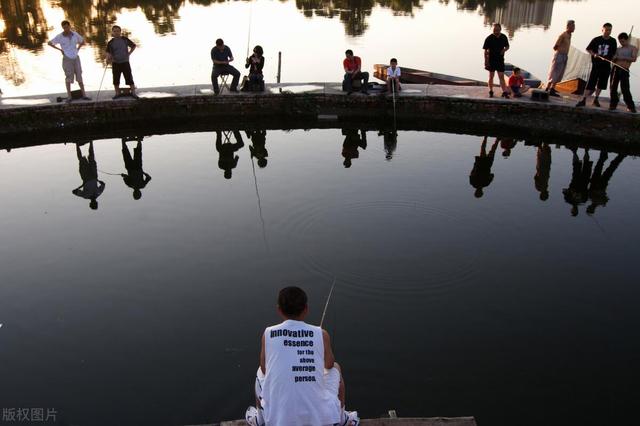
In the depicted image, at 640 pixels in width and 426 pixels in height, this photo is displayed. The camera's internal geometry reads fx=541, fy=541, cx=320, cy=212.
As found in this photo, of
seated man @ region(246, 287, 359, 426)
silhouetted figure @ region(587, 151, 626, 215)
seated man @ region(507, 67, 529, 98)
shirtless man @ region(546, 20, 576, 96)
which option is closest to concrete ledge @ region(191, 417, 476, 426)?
seated man @ region(246, 287, 359, 426)

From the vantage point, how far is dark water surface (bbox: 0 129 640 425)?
18.1 feet

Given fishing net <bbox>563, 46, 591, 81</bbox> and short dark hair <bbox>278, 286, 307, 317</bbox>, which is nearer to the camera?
short dark hair <bbox>278, 286, 307, 317</bbox>

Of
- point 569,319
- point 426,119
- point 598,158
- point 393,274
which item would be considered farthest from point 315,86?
point 569,319

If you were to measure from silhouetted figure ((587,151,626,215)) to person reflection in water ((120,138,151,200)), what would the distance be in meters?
8.41

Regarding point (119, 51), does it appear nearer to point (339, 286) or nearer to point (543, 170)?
point (339, 286)

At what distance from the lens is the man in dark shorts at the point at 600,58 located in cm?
1204

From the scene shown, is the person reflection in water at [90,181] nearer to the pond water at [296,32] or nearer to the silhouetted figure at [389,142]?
the silhouetted figure at [389,142]

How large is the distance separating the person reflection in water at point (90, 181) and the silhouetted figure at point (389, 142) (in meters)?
6.19

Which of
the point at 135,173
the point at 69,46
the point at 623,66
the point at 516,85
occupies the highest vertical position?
the point at 69,46

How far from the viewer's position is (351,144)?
44.2ft

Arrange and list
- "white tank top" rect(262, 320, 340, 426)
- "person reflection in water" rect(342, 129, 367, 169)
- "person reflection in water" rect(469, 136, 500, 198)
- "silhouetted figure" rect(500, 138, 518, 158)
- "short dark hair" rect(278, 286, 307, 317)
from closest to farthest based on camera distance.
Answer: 1. "white tank top" rect(262, 320, 340, 426)
2. "short dark hair" rect(278, 286, 307, 317)
3. "person reflection in water" rect(469, 136, 500, 198)
4. "person reflection in water" rect(342, 129, 367, 169)
5. "silhouetted figure" rect(500, 138, 518, 158)

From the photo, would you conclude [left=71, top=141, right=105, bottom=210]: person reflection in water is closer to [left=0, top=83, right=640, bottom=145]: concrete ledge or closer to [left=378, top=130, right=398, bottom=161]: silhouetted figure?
[left=0, top=83, right=640, bottom=145]: concrete ledge

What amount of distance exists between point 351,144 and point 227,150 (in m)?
3.05

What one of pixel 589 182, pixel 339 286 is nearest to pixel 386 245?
pixel 339 286
